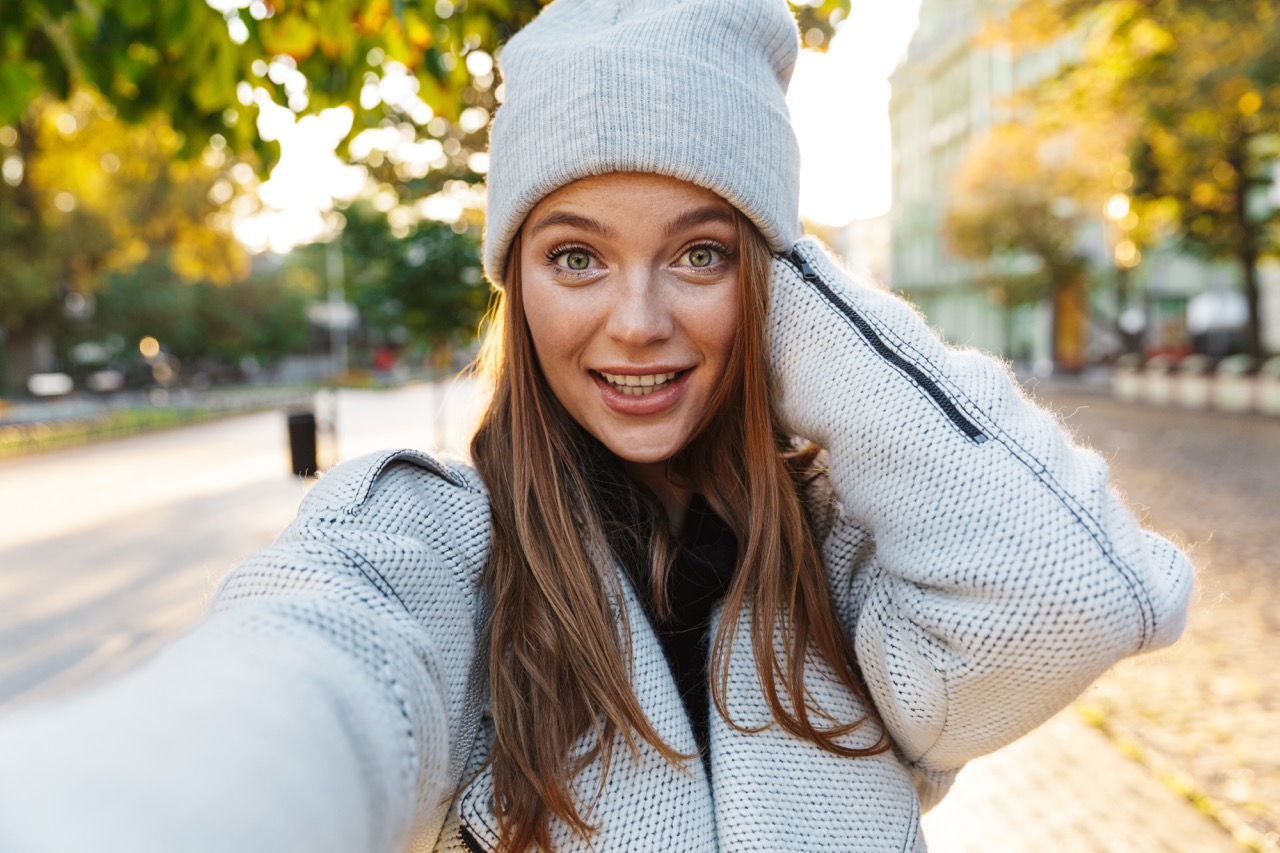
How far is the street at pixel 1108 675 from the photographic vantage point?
3.70m

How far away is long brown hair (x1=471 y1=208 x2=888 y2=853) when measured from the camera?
137 centimetres

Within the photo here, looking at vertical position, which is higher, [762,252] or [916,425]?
[762,252]

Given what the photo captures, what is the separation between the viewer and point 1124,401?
24312 millimetres

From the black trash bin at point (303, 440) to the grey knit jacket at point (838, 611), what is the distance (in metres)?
8.89

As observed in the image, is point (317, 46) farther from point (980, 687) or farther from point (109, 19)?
point (980, 687)

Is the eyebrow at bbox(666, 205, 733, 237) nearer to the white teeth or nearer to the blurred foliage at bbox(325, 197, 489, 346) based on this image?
the white teeth

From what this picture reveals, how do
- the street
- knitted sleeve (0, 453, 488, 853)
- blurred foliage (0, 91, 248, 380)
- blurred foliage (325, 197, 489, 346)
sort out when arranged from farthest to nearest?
blurred foliage (0, 91, 248, 380), blurred foliage (325, 197, 489, 346), the street, knitted sleeve (0, 453, 488, 853)

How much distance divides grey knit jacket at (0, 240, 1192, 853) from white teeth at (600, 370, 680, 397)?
0.19 metres

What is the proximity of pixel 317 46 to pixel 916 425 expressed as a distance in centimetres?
261

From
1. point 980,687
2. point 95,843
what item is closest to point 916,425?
point 980,687

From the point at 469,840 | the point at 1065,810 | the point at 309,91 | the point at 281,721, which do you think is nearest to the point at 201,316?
the point at 309,91

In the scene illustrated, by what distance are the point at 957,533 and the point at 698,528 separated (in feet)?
1.74

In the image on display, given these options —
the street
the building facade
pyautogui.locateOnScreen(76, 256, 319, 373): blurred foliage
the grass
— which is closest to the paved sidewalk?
the street

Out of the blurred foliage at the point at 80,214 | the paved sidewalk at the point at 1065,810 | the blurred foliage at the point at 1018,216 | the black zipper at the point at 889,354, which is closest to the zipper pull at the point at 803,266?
the black zipper at the point at 889,354
